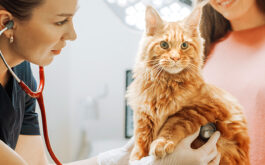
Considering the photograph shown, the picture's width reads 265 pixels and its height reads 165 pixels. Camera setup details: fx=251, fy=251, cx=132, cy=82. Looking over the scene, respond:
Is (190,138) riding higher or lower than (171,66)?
lower

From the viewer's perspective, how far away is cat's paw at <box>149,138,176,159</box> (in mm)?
671

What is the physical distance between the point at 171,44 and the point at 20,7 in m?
0.42

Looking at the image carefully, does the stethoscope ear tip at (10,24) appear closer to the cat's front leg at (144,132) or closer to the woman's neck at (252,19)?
the cat's front leg at (144,132)

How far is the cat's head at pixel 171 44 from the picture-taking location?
70 centimetres

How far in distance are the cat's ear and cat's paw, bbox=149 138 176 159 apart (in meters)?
0.32

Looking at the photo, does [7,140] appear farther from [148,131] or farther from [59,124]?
[59,124]

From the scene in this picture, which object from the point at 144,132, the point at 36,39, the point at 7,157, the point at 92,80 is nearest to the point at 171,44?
the point at 144,132

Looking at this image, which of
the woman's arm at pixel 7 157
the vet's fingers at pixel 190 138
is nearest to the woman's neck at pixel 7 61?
the woman's arm at pixel 7 157

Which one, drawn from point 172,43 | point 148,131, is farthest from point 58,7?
point 148,131

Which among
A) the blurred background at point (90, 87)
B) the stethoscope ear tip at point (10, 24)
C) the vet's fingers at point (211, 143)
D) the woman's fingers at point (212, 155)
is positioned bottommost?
the blurred background at point (90, 87)

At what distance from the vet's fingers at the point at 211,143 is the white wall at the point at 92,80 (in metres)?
0.99

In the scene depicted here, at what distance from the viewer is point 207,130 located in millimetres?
730

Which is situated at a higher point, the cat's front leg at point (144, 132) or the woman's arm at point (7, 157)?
the woman's arm at point (7, 157)

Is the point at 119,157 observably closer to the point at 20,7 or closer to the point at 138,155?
the point at 138,155
